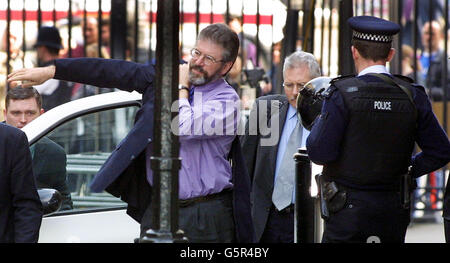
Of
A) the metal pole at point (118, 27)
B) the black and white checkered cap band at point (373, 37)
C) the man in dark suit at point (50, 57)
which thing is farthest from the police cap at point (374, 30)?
the metal pole at point (118, 27)

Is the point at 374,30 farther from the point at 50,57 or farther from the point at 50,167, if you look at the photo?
the point at 50,57

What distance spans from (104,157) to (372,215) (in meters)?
1.62

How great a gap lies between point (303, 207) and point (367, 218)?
0.64 meters

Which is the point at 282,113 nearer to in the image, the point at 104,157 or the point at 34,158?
the point at 104,157

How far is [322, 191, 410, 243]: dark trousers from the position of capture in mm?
5156

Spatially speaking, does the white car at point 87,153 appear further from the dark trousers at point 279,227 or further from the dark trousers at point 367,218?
the dark trousers at point 367,218

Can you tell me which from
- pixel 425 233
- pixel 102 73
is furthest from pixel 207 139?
pixel 425 233

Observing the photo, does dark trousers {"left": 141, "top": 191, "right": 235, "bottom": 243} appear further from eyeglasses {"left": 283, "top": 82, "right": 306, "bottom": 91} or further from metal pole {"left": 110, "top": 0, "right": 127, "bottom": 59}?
metal pole {"left": 110, "top": 0, "right": 127, "bottom": 59}

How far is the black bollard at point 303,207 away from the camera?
5699mm

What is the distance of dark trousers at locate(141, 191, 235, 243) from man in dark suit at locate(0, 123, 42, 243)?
19.9 inches

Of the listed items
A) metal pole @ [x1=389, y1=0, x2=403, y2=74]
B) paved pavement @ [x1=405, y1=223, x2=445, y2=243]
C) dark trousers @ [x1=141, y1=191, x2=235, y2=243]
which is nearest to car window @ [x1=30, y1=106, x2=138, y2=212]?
dark trousers @ [x1=141, y1=191, x2=235, y2=243]

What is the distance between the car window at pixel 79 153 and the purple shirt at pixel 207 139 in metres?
0.90

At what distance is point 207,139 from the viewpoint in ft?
16.5
